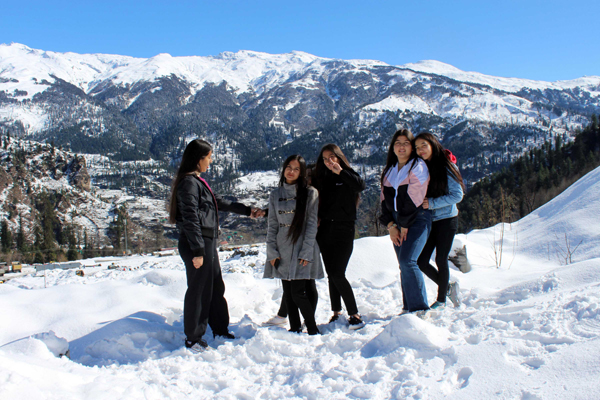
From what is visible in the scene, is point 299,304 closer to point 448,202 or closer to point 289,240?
point 289,240

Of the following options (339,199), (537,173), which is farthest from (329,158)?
(537,173)

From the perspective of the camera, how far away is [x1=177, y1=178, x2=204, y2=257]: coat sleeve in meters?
3.36

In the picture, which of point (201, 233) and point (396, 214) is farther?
point (396, 214)

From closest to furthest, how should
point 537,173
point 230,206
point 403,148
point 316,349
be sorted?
point 316,349, point 403,148, point 230,206, point 537,173

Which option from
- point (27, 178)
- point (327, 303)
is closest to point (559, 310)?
point (327, 303)

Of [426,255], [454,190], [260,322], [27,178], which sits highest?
[27,178]

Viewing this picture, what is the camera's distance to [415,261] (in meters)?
3.71

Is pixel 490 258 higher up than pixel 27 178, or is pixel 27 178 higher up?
pixel 27 178

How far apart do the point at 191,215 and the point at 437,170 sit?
252 cm

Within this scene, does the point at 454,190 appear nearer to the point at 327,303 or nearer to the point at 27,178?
the point at 327,303

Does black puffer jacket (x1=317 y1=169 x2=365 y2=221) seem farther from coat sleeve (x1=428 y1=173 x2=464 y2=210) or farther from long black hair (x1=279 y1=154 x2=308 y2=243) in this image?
coat sleeve (x1=428 y1=173 x2=464 y2=210)

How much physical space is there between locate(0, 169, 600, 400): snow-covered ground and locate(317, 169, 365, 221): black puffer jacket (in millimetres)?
1153

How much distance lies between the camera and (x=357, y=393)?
93.3 inches

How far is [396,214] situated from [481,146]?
200 meters
